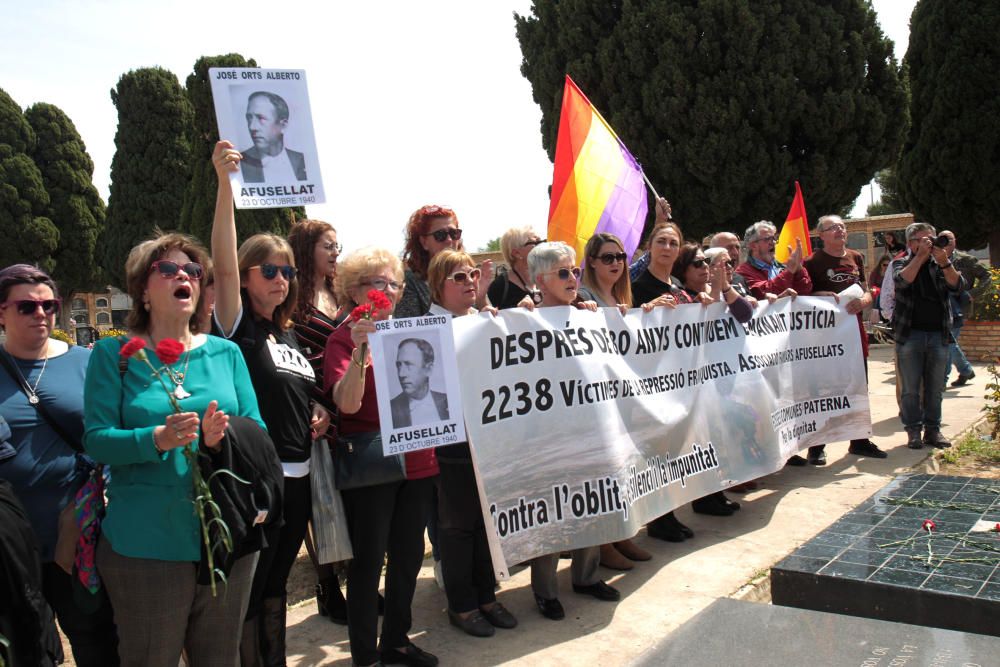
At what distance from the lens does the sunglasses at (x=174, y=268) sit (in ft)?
9.20

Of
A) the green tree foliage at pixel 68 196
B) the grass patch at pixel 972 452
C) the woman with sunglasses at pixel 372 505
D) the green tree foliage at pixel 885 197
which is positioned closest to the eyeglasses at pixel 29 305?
the woman with sunglasses at pixel 372 505

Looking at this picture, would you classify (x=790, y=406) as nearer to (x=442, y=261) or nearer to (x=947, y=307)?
(x=947, y=307)

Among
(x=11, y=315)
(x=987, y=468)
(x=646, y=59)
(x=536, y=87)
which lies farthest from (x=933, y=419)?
(x=536, y=87)

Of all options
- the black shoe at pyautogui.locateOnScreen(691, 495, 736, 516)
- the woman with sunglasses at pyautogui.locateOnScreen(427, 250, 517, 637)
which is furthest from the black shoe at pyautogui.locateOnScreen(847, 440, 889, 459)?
the woman with sunglasses at pyautogui.locateOnScreen(427, 250, 517, 637)

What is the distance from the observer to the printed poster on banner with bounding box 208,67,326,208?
152 inches

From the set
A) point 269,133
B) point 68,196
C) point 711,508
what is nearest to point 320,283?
point 269,133

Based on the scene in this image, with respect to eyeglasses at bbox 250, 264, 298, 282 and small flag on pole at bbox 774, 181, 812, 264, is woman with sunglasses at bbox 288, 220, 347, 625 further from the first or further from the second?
small flag on pole at bbox 774, 181, 812, 264

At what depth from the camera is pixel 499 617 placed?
13.4 feet

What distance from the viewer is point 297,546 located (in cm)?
352

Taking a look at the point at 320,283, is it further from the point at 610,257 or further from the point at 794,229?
the point at 794,229

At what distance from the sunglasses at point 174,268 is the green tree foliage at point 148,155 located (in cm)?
3546

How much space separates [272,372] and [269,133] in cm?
134

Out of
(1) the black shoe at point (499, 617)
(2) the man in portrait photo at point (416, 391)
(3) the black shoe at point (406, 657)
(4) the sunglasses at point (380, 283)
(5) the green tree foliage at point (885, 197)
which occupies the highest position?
(5) the green tree foliage at point (885, 197)

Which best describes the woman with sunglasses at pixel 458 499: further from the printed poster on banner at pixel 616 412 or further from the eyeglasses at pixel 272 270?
the eyeglasses at pixel 272 270
